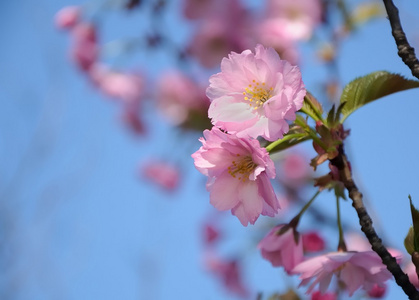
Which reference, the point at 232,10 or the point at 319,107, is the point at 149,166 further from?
the point at 319,107

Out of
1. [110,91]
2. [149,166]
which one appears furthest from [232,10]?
[149,166]

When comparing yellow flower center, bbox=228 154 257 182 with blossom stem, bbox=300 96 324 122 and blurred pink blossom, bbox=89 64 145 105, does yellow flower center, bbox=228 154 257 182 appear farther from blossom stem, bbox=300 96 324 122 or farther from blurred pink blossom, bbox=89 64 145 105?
blurred pink blossom, bbox=89 64 145 105

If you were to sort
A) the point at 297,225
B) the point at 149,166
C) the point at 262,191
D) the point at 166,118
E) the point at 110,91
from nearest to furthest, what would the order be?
1. the point at 262,191
2. the point at 297,225
3. the point at 166,118
4. the point at 110,91
5. the point at 149,166

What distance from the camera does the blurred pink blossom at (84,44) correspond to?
104 inches

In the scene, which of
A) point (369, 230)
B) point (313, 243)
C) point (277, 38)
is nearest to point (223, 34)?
point (277, 38)

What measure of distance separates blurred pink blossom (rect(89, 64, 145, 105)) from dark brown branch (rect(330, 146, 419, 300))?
7.30ft

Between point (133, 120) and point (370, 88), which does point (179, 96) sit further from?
point (370, 88)

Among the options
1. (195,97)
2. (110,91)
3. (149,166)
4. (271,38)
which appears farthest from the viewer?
(149,166)

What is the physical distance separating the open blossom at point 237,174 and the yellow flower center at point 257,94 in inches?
2.8

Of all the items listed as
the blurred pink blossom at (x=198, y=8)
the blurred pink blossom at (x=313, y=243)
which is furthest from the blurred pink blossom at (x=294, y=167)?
the blurred pink blossom at (x=313, y=243)

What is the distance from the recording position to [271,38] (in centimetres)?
176

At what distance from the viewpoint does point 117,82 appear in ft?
9.05

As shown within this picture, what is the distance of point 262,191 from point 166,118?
183 cm

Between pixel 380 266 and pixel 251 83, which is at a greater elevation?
pixel 251 83
